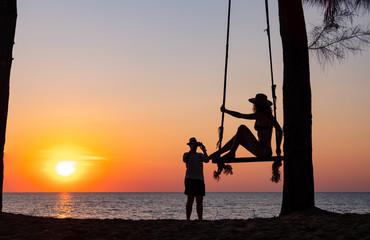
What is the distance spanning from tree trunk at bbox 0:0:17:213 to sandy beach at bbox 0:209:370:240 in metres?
1.51

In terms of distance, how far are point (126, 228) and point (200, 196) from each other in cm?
276

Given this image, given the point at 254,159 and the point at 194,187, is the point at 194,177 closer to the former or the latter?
the point at 194,187

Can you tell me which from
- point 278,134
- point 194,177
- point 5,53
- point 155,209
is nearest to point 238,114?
point 278,134

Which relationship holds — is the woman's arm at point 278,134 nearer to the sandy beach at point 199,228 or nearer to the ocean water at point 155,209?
the sandy beach at point 199,228

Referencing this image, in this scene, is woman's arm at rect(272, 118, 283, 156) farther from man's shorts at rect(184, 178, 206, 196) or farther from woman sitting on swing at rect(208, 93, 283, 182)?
man's shorts at rect(184, 178, 206, 196)

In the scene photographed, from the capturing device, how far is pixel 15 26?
398 inches

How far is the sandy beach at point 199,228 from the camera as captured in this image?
8008mm

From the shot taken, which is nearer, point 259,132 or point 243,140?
point 259,132

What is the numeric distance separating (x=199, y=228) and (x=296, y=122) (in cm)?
291

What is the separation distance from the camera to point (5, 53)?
9.82m

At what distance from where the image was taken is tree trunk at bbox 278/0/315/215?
388 inches

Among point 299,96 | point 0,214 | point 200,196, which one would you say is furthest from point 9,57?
point 299,96

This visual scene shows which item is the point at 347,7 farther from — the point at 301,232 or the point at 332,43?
the point at 301,232

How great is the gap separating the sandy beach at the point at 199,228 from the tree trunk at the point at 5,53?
151 cm
